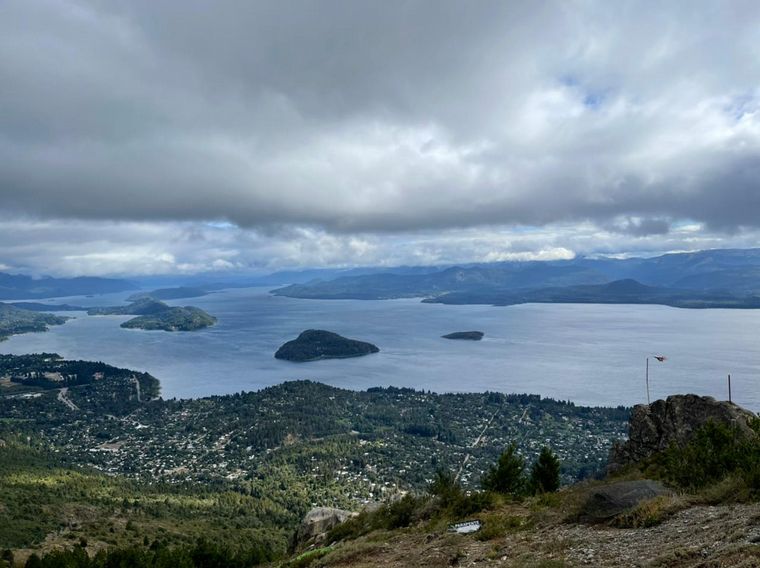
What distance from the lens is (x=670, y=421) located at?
24.3m

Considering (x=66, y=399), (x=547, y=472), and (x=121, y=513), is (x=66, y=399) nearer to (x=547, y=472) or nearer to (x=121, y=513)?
(x=121, y=513)

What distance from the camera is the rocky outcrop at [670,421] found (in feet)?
71.4

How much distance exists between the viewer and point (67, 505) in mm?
57812

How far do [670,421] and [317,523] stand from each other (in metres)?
19.6

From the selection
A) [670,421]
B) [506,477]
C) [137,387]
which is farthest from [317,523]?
[137,387]

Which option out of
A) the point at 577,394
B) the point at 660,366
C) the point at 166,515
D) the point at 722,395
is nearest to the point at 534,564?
the point at 166,515

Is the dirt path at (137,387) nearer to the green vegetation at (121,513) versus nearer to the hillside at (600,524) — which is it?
the green vegetation at (121,513)

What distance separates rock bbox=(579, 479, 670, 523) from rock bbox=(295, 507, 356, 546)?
49.1ft

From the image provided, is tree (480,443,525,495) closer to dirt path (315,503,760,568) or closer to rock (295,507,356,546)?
rock (295,507,356,546)

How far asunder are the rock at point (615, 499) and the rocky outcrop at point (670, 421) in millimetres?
Result: 10011

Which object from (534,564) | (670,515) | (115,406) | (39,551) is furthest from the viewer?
(115,406)

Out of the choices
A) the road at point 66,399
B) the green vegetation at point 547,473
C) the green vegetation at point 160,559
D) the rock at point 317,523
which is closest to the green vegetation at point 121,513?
the green vegetation at point 160,559

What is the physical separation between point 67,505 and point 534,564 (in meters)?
67.7

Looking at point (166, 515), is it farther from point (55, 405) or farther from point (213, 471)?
point (55, 405)
